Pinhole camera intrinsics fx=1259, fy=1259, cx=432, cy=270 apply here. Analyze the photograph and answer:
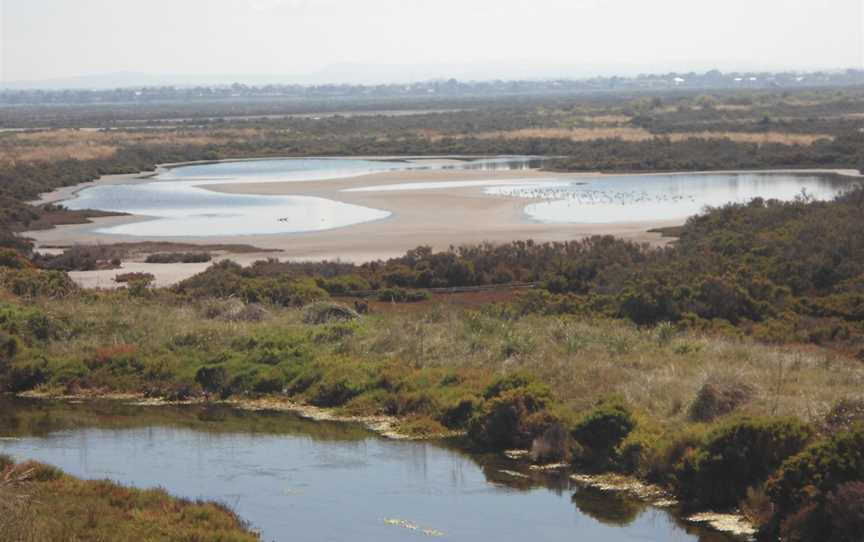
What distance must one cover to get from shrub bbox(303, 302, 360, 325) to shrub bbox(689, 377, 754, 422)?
1096 centimetres

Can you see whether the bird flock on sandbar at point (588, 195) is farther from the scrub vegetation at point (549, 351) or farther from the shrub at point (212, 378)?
the shrub at point (212, 378)

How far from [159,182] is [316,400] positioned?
58.2m

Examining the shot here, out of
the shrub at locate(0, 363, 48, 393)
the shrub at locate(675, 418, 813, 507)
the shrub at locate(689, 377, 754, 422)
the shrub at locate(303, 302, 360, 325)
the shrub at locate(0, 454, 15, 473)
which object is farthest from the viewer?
the shrub at locate(303, 302, 360, 325)

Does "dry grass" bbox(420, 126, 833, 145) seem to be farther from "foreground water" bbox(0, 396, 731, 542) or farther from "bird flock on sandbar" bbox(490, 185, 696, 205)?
"foreground water" bbox(0, 396, 731, 542)

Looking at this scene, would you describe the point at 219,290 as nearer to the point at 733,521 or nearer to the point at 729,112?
the point at 733,521

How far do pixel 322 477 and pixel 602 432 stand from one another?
4.12 metres

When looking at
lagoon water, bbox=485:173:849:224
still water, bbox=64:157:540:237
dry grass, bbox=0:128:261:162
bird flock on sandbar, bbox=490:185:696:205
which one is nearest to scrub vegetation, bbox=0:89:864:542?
still water, bbox=64:157:540:237

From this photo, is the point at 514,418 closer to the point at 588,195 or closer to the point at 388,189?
the point at 588,195

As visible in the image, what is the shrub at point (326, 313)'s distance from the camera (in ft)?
92.0

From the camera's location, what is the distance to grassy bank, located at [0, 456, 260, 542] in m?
13.3

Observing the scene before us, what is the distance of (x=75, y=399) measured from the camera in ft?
79.6

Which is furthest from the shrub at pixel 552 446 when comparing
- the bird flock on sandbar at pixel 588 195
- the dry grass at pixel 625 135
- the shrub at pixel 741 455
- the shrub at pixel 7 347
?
the dry grass at pixel 625 135

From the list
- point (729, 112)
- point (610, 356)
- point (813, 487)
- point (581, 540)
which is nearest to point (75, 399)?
point (610, 356)

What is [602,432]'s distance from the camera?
1834 centimetres
